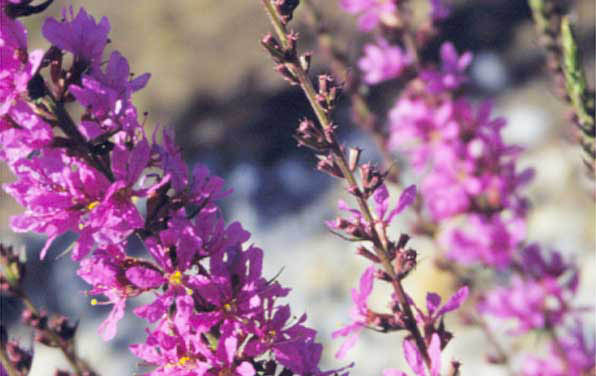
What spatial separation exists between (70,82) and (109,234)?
0.34 m

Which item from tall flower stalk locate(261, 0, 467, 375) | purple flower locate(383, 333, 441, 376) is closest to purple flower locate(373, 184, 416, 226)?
tall flower stalk locate(261, 0, 467, 375)

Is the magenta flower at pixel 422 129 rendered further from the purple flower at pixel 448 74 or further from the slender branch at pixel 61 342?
→ the slender branch at pixel 61 342

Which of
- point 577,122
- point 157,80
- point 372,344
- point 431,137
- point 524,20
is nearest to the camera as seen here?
point 577,122

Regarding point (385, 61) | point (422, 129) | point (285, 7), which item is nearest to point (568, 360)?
point (422, 129)

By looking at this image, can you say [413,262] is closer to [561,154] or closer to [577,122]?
[577,122]

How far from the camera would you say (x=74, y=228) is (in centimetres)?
168

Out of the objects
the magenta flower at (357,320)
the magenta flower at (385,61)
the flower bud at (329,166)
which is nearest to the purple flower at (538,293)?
the magenta flower at (385,61)

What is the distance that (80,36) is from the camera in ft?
5.36

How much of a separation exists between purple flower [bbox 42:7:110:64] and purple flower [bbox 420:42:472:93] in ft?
5.45

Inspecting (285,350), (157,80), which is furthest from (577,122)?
(157,80)

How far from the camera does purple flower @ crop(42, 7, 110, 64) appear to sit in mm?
1607

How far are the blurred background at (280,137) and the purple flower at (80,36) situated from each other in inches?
194

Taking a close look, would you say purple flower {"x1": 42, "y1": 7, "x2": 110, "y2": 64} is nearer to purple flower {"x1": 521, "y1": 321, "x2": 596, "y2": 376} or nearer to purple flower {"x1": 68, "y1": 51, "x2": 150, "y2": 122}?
purple flower {"x1": 68, "y1": 51, "x2": 150, "y2": 122}

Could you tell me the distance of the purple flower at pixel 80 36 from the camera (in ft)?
5.27
